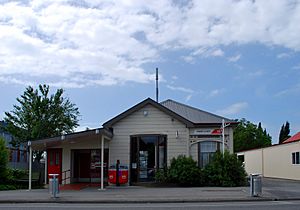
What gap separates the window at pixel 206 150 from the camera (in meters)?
26.7

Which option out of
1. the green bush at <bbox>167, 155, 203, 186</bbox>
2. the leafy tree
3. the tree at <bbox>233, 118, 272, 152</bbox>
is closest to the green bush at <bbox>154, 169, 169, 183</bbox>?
the green bush at <bbox>167, 155, 203, 186</bbox>

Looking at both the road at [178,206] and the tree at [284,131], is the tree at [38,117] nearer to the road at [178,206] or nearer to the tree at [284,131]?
the road at [178,206]

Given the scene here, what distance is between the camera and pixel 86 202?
1788 cm

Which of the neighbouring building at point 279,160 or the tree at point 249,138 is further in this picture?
the tree at point 249,138

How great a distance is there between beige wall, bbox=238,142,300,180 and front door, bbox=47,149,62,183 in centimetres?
1840

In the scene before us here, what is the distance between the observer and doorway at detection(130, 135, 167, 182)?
26359 mm

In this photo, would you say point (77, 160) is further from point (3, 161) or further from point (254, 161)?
point (254, 161)

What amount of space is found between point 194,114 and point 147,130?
11.9 ft

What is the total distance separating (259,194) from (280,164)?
22.2 meters

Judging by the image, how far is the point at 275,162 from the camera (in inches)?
1634

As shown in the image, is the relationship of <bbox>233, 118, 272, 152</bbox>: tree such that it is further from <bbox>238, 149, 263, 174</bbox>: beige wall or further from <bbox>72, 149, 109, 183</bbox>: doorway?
<bbox>72, 149, 109, 183</bbox>: doorway

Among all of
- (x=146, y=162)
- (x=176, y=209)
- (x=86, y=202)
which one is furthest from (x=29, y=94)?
(x=176, y=209)

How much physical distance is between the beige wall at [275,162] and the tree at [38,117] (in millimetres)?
20174

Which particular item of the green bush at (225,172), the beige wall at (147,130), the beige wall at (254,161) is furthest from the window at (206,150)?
the beige wall at (254,161)
